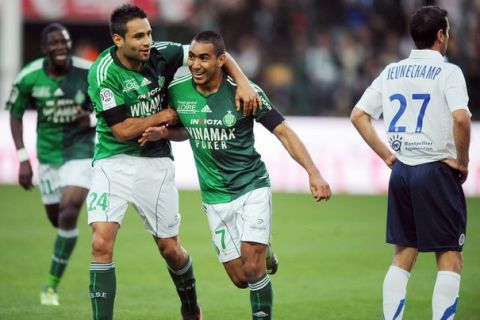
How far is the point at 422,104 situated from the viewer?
6922mm

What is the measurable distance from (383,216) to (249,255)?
369 inches

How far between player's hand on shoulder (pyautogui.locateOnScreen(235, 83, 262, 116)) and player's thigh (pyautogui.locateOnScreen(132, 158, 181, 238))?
3.25 feet

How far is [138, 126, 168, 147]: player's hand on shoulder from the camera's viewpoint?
7.49 m

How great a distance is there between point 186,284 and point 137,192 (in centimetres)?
93

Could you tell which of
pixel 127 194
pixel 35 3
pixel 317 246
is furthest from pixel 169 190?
pixel 35 3

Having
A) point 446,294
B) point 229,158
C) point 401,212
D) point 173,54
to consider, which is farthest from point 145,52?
point 446,294

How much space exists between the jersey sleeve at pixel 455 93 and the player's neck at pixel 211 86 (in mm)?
1773

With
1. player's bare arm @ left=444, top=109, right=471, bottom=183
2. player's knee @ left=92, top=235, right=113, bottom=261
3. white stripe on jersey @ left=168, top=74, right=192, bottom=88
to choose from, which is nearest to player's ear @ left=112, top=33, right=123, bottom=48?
white stripe on jersey @ left=168, top=74, right=192, bottom=88

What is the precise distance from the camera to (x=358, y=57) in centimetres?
2161

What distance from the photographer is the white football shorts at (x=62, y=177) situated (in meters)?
10.1

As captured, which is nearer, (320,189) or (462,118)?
(462,118)

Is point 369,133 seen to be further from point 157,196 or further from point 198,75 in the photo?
point 157,196

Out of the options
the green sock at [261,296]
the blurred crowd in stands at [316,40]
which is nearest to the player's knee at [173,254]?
the green sock at [261,296]

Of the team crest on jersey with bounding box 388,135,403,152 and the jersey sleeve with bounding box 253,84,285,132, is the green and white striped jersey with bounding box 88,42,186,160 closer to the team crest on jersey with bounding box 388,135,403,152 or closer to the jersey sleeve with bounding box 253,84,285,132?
the jersey sleeve with bounding box 253,84,285,132
